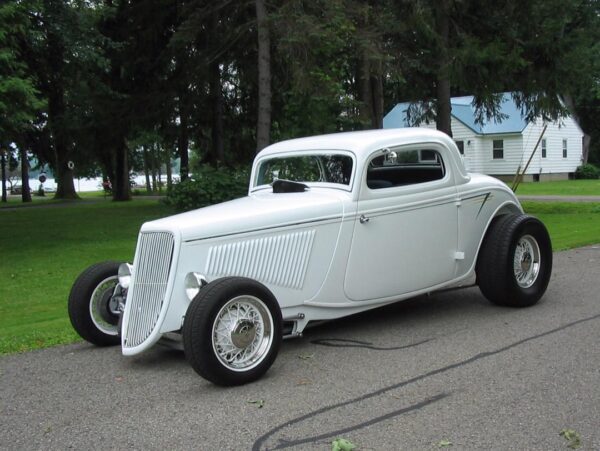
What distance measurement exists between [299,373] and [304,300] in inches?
28.2

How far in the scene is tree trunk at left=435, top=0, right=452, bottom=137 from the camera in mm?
18391

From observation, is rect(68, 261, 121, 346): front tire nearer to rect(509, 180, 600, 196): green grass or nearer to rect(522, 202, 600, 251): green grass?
rect(522, 202, 600, 251): green grass

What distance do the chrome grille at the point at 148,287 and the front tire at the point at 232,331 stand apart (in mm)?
486

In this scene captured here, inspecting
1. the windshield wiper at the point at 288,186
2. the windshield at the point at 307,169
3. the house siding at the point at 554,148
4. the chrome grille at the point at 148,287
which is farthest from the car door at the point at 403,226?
the house siding at the point at 554,148

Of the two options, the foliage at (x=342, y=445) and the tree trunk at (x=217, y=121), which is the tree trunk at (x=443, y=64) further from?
the foliage at (x=342, y=445)

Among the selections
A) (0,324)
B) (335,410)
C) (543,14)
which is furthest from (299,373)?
(543,14)

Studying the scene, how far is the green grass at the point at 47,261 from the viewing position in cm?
718

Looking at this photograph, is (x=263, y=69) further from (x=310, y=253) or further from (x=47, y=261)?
(x=310, y=253)

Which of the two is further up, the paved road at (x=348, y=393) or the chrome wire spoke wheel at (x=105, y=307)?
the chrome wire spoke wheel at (x=105, y=307)

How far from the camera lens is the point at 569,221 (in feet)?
56.4

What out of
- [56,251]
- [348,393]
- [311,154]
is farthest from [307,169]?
[56,251]

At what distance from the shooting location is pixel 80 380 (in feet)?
17.6

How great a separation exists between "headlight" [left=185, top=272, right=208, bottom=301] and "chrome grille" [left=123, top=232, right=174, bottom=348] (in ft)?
0.54

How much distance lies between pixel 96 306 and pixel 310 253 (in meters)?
1.99
